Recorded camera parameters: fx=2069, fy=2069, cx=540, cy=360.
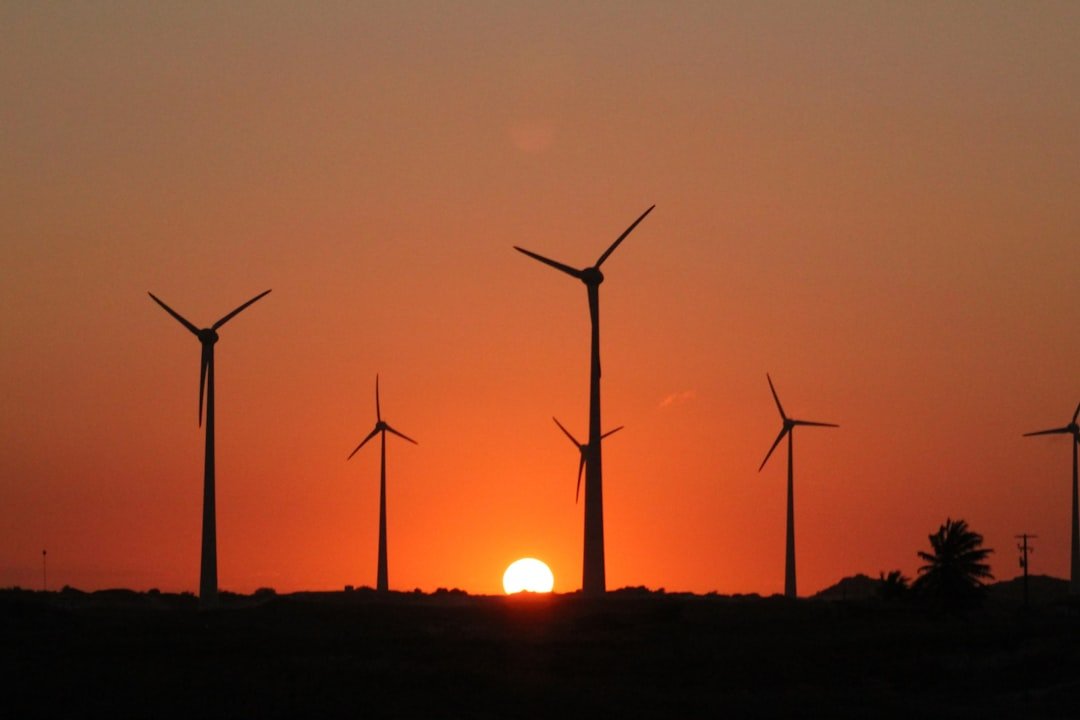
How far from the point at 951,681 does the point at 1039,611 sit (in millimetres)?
43007

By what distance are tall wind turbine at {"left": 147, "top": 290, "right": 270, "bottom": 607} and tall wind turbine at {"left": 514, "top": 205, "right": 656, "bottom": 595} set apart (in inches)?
935

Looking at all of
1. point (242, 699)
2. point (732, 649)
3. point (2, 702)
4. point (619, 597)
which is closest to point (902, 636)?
point (732, 649)

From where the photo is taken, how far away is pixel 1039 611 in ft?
491

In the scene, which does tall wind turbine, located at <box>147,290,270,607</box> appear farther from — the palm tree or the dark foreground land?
the palm tree

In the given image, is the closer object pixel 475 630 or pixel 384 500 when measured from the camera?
pixel 475 630

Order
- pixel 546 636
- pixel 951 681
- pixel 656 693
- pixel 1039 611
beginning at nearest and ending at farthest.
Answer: pixel 656 693, pixel 951 681, pixel 546 636, pixel 1039 611

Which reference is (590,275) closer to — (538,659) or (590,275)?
(590,275)

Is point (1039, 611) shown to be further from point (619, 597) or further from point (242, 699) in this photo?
point (242, 699)

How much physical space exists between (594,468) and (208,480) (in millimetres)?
28485

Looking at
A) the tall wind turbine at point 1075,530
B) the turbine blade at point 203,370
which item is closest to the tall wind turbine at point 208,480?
the turbine blade at point 203,370

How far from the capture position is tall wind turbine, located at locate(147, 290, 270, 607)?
14825 cm

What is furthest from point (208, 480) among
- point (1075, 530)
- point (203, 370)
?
point (1075, 530)

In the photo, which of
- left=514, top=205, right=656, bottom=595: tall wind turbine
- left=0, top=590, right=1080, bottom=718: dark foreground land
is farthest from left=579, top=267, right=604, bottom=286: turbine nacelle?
left=0, top=590, right=1080, bottom=718: dark foreground land

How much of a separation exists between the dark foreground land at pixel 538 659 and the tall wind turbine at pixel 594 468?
106 inches
